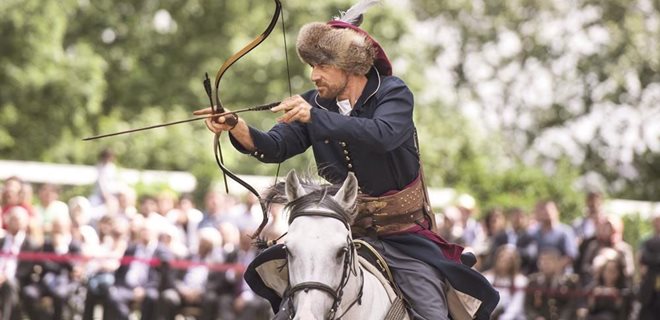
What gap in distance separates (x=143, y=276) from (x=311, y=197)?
9310mm

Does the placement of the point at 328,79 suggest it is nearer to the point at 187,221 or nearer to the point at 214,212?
the point at 214,212

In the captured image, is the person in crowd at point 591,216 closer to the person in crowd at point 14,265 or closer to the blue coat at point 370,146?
the person in crowd at point 14,265

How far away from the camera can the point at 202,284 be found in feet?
50.7

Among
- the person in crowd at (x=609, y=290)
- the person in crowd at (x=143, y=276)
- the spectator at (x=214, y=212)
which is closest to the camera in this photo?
the person in crowd at (x=609, y=290)

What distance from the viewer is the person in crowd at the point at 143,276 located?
15109 mm

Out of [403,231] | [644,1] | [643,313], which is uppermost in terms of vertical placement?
[403,231]

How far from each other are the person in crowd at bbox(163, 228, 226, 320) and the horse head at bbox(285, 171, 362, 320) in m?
8.98

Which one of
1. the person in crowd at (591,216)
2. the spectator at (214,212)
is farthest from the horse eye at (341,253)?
the spectator at (214,212)

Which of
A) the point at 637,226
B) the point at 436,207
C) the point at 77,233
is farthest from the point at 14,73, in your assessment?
the point at 77,233

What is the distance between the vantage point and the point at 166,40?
130 feet

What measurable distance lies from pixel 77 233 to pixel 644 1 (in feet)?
106

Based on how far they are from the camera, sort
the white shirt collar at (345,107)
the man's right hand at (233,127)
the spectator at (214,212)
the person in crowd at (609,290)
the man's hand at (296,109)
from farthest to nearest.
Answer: the spectator at (214,212), the person in crowd at (609,290), the white shirt collar at (345,107), the man's right hand at (233,127), the man's hand at (296,109)

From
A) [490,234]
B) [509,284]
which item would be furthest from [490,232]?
[509,284]

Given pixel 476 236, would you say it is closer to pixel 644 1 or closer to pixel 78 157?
pixel 78 157
